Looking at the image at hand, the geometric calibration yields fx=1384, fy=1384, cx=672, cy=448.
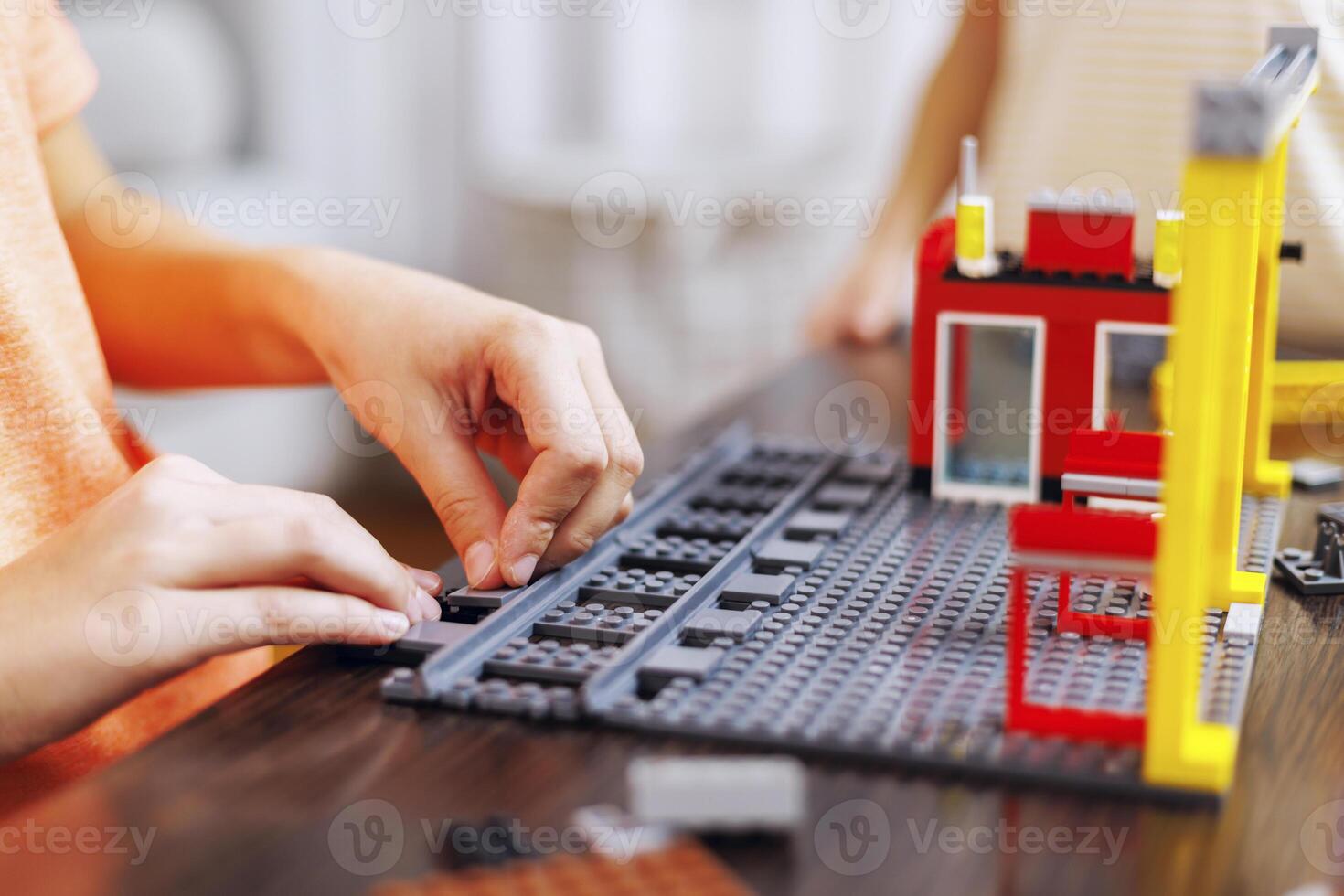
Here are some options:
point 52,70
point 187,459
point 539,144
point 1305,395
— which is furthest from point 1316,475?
point 539,144

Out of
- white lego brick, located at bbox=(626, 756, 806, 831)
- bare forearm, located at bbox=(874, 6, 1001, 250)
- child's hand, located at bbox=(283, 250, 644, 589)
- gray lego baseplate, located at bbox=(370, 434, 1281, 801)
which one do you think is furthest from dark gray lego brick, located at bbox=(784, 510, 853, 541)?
bare forearm, located at bbox=(874, 6, 1001, 250)

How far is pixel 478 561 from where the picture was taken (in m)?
0.75

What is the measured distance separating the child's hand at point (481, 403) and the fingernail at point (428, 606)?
34 millimetres

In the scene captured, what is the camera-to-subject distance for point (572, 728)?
0.61 meters

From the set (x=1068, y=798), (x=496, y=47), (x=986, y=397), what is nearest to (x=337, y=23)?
(x=496, y=47)

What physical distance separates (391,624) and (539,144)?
8.76 ft

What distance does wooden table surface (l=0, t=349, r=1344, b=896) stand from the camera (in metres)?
0.50

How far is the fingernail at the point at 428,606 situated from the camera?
0.70 metres

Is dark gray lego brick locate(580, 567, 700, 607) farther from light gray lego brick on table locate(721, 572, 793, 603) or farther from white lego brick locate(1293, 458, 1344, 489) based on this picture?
white lego brick locate(1293, 458, 1344, 489)

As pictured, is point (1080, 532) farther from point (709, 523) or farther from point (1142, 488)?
point (709, 523)

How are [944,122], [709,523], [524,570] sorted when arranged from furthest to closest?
[944,122] < [709,523] < [524,570]

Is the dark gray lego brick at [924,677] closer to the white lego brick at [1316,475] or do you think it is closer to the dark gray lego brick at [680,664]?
the dark gray lego brick at [680,664]

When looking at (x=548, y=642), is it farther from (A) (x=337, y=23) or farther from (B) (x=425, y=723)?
(A) (x=337, y=23)

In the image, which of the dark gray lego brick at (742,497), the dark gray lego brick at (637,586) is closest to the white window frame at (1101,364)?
the dark gray lego brick at (742,497)
